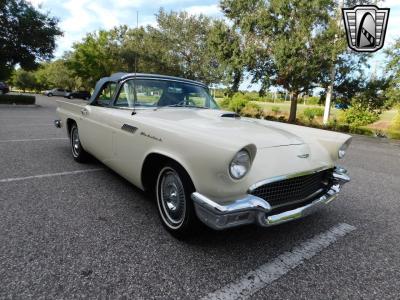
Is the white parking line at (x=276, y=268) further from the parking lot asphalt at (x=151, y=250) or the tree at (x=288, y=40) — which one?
the tree at (x=288, y=40)

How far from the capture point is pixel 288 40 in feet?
49.9

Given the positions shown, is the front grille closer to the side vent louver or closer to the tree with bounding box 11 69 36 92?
the side vent louver

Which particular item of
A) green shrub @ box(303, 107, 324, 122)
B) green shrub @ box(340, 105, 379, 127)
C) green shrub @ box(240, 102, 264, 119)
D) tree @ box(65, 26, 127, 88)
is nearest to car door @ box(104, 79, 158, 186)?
green shrub @ box(340, 105, 379, 127)

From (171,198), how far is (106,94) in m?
2.19

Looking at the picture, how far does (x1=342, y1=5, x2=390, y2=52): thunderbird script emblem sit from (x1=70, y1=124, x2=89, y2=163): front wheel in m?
13.1

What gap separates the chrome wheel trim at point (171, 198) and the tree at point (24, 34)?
2107 cm

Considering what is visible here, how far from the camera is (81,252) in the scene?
2.30m

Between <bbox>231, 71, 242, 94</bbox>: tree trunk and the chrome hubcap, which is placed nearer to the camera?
the chrome hubcap

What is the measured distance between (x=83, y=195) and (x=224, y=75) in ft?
53.7

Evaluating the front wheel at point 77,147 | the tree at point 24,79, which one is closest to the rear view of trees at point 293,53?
the front wheel at point 77,147

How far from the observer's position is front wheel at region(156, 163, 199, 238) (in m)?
2.32

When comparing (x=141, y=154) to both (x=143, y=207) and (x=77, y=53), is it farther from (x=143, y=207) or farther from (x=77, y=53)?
(x=77, y=53)

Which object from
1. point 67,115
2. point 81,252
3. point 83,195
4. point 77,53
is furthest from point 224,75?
point 77,53

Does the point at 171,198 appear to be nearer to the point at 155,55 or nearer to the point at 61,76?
the point at 155,55
